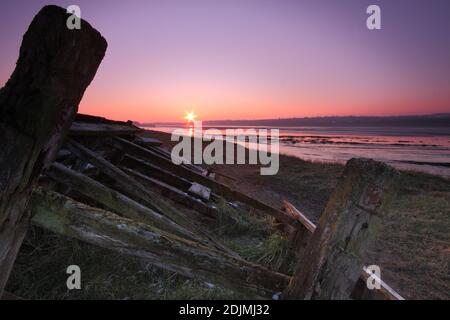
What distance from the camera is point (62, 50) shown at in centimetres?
→ 133

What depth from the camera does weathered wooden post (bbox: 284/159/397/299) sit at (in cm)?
136

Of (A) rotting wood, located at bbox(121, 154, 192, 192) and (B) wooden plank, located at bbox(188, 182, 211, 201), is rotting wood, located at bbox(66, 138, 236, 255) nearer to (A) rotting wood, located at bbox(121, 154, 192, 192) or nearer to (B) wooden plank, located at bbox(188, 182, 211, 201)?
(B) wooden plank, located at bbox(188, 182, 211, 201)

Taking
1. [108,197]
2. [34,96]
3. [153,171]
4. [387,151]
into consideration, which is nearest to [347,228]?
[34,96]

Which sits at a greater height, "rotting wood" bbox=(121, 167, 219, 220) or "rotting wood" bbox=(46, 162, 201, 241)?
"rotting wood" bbox=(46, 162, 201, 241)

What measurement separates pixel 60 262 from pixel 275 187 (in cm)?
930

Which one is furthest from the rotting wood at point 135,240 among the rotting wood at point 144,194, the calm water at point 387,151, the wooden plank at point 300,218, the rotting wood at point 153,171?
the calm water at point 387,151

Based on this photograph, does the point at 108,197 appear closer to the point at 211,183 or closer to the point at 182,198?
the point at 182,198

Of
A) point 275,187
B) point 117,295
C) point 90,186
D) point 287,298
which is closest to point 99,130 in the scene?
point 90,186

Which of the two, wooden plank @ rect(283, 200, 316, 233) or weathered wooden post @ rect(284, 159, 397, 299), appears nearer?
weathered wooden post @ rect(284, 159, 397, 299)

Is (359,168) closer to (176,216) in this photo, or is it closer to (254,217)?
(176,216)

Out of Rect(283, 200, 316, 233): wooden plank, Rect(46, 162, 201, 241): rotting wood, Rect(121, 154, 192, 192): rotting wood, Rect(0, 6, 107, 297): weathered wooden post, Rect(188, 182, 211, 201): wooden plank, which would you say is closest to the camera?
Rect(0, 6, 107, 297): weathered wooden post

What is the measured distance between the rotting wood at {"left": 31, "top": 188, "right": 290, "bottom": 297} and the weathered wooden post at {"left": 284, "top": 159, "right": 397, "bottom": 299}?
10.5 inches

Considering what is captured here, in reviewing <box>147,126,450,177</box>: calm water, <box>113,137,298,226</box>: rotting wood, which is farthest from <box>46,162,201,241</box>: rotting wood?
<box>147,126,450,177</box>: calm water

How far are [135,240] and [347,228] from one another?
940 millimetres
